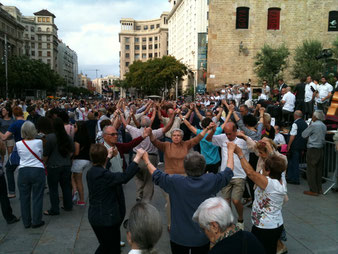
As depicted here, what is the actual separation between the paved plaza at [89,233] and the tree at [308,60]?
2460cm

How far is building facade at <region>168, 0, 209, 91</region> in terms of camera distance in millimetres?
53812

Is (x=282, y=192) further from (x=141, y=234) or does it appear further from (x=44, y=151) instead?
(x=44, y=151)

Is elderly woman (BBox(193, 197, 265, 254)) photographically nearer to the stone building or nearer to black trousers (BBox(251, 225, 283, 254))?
black trousers (BBox(251, 225, 283, 254))

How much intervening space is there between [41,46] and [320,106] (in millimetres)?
117851

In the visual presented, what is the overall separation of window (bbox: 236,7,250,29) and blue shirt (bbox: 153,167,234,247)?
1205 inches

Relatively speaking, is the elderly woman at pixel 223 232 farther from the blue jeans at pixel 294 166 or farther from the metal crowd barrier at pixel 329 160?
the blue jeans at pixel 294 166

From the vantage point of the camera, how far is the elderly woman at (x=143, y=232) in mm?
2219

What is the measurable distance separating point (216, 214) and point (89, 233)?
338 cm

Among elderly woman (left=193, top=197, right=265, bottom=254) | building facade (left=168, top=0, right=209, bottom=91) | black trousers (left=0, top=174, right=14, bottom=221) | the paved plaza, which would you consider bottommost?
the paved plaza

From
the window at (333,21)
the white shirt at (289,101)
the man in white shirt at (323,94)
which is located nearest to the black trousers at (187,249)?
the white shirt at (289,101)

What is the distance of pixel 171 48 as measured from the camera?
8462cm

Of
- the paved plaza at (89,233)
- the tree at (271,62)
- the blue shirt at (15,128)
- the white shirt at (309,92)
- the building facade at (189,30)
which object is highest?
the building facade at (189,30)

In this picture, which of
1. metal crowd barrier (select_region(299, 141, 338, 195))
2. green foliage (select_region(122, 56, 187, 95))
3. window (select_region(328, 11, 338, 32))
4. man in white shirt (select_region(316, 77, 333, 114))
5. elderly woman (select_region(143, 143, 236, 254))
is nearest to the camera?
elderly woman (select_region(143, 143, 236, 254))

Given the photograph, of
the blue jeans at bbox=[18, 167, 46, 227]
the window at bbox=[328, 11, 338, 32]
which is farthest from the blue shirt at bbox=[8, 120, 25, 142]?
the window at bbox=[328, 11, 338, 32]
